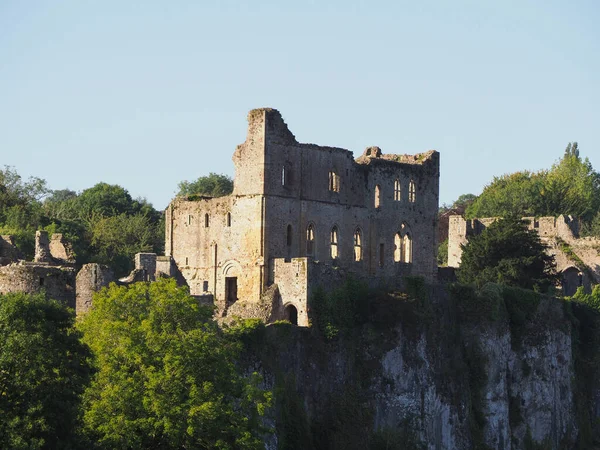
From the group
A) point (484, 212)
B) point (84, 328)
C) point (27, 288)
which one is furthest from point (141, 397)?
point (484, 212)

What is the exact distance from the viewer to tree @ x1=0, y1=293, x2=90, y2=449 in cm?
3834

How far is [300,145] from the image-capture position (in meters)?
61.7

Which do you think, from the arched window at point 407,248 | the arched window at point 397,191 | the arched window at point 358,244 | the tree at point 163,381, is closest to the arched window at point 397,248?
the arched window at point 407,248

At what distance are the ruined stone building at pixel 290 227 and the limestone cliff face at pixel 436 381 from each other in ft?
7.37

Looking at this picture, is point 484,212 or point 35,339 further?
point 484,212

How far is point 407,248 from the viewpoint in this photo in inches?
2657

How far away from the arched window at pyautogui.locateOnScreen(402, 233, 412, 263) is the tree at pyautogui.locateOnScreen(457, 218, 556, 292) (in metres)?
5.60

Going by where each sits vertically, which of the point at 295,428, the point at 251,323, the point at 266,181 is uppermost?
the point at 266,181

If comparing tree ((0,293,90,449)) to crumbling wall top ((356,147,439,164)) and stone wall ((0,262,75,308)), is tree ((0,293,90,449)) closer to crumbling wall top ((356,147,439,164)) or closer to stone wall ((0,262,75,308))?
stone wall ((0,262,75,308))

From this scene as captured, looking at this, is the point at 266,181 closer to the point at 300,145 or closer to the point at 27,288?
the point at 300,145

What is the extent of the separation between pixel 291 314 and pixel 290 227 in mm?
5676

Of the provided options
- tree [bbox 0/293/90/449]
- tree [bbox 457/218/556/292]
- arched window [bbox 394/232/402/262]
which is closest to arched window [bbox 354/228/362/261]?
arched window [bbox 394/232/402/262]

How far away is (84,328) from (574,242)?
43.7 m

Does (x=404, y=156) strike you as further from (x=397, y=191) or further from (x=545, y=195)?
(x=545, y=195)
